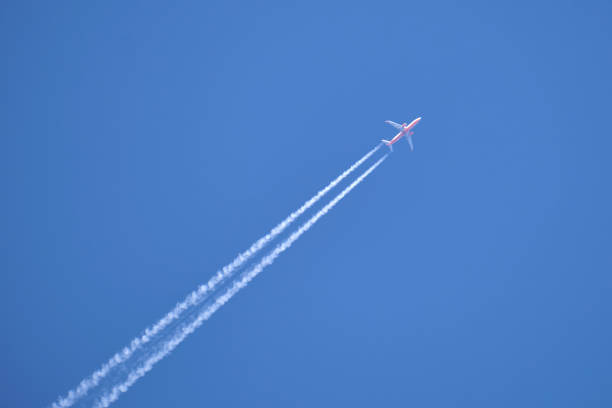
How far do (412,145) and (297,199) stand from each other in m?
10.2

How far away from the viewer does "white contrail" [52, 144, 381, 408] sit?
2248cm

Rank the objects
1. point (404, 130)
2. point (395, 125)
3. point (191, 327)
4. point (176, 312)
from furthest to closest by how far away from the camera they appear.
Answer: point (404, 130) → point (395, 125) → point (176, 312) → point (191, 327)

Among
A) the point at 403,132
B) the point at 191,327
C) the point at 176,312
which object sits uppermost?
the point at 403,132

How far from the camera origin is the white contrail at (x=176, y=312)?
885 inches

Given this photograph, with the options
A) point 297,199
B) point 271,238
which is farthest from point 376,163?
point 271,238

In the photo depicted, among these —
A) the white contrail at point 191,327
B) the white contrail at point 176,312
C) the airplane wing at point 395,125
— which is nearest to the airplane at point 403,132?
the airplane wing at point 395,125

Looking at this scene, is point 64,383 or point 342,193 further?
point 342,193

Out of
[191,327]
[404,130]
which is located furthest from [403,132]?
[191,327]

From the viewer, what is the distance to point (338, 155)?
3186cm

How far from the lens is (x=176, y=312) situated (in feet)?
79.0

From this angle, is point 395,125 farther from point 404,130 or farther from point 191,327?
point 191,327

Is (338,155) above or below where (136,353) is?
above

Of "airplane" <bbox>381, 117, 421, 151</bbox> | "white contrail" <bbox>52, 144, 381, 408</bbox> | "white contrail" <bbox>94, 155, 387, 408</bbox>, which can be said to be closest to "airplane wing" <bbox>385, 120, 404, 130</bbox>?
"airplane" <bbox>381, 117, 421, 151</bbox>

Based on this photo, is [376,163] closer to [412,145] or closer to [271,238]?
[412,145]
